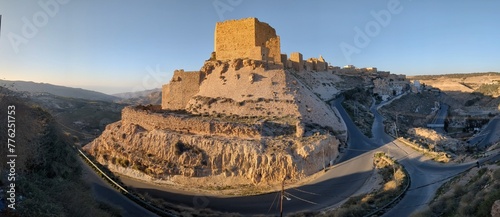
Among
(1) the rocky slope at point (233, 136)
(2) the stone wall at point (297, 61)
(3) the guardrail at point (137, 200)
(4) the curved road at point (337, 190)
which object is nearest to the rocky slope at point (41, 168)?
(3) the guardrail at point (137, 200)

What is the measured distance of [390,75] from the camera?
199ft

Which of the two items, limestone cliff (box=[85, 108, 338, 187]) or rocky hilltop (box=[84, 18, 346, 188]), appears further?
rocky hilltop (box=[84, 18, 346, 188])

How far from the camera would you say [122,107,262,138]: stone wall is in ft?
63.7

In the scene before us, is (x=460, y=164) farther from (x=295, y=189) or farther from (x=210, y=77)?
(x=210, y=77)

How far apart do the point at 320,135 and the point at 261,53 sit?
870 centimetres

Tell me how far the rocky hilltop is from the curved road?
41.3 inches

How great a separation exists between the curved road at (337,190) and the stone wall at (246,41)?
9.85 metres

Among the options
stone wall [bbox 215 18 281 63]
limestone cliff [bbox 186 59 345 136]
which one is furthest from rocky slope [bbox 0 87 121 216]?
stone wall [bbox 215 18 281 63]

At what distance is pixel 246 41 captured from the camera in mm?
25812

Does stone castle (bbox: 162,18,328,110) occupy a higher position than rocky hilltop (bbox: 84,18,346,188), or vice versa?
stone castle (bbox: 162,18,328,110)

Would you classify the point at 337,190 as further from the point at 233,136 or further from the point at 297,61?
the point at 297,61

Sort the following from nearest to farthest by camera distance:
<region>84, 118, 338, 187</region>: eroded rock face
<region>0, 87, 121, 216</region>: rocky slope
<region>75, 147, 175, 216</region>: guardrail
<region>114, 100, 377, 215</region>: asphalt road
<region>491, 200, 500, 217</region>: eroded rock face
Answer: <region>491, 200, 500, 217</region>: eroded rock face → <region>0, 87, 121, 216</region>: rocky slope → <region>75, 147, 175, 216</region>: guardrail → <region>114, 100, 377, 215</region>: asphalt road → <region>84, 118, 338, 187</region>: eroded rock face

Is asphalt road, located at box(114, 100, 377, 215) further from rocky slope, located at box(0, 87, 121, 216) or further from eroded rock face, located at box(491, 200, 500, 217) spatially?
eroded rock face, located at box(491, 200, 500, 217)

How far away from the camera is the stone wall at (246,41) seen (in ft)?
83.5
